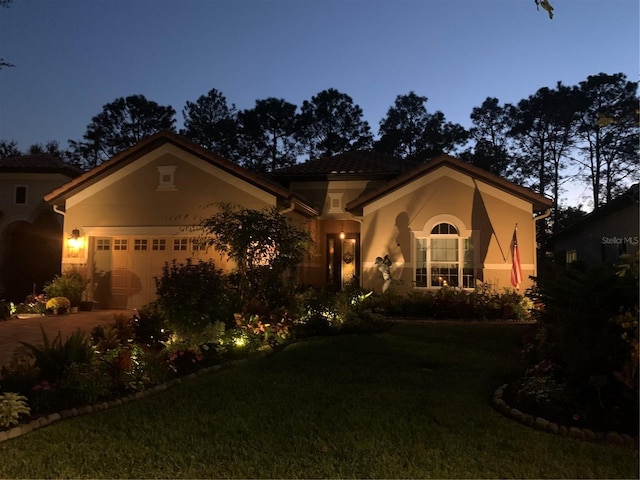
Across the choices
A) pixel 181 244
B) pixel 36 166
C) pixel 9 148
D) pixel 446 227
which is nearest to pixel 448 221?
pixel 446 227

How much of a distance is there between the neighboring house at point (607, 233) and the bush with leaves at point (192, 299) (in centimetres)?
938

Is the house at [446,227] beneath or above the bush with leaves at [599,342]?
above

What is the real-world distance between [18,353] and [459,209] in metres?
11.4

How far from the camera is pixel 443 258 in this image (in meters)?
14.4

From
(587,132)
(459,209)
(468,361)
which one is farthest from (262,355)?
(587,132)

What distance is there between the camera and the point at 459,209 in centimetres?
1434

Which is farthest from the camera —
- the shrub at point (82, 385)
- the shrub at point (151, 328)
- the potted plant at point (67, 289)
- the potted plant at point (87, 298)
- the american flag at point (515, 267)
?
the potted plant at point (87, 298)

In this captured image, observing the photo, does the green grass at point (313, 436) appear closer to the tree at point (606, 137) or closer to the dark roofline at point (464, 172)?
the dark roofline at point (464, 172)

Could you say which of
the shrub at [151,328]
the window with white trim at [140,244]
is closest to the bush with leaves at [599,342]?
the shrub at [151,328]

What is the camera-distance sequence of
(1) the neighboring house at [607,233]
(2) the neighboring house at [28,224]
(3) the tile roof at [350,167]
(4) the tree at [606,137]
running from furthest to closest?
(4) the tree at [606,137]
(2) the neighboring house at [28,224]
(3) the tile roof at [350,167]
(1) the neighboring house at [607,233]

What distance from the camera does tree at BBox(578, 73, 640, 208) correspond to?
2991cm

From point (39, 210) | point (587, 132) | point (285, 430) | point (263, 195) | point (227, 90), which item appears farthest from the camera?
point (227, 90)

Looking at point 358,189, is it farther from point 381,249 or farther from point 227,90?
point 227,90

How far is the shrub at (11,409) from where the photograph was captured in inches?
189
